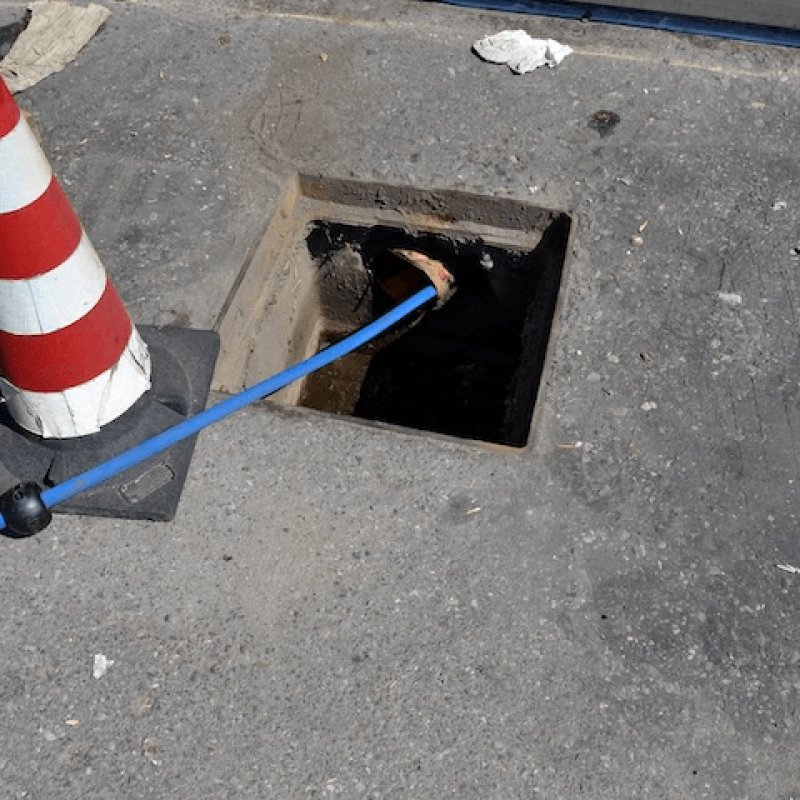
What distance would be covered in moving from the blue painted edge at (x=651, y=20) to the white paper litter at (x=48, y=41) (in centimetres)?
145

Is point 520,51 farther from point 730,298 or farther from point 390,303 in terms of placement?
point 730,298

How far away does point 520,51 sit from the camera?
3543 millimetres

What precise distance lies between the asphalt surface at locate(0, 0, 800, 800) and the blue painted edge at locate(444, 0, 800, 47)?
1.21ft

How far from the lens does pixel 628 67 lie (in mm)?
3506

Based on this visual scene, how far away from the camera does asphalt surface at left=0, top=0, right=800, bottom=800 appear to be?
2086 millimetres

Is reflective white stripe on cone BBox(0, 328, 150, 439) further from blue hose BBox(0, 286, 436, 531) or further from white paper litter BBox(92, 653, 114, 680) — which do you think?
white paper litter BBox(92, 653, 114, 680)

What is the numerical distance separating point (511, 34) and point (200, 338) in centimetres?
183

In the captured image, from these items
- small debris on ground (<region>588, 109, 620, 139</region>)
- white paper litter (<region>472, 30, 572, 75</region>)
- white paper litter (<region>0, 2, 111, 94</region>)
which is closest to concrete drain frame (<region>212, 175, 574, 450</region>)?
small debris on ground (<region>588, 109, 620, 139</region>)

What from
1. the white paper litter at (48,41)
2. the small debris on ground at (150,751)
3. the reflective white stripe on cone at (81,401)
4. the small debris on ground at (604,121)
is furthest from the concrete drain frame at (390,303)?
the white paper litter at (48,41)

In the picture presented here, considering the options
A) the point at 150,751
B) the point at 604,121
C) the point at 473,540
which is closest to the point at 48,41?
the point at 604,121

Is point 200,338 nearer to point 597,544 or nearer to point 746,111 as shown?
point 597,544

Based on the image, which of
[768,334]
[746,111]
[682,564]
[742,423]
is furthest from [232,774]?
[746,111]

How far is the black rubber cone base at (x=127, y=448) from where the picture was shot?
2.43 metres

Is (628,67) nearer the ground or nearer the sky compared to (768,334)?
nearer the sky
